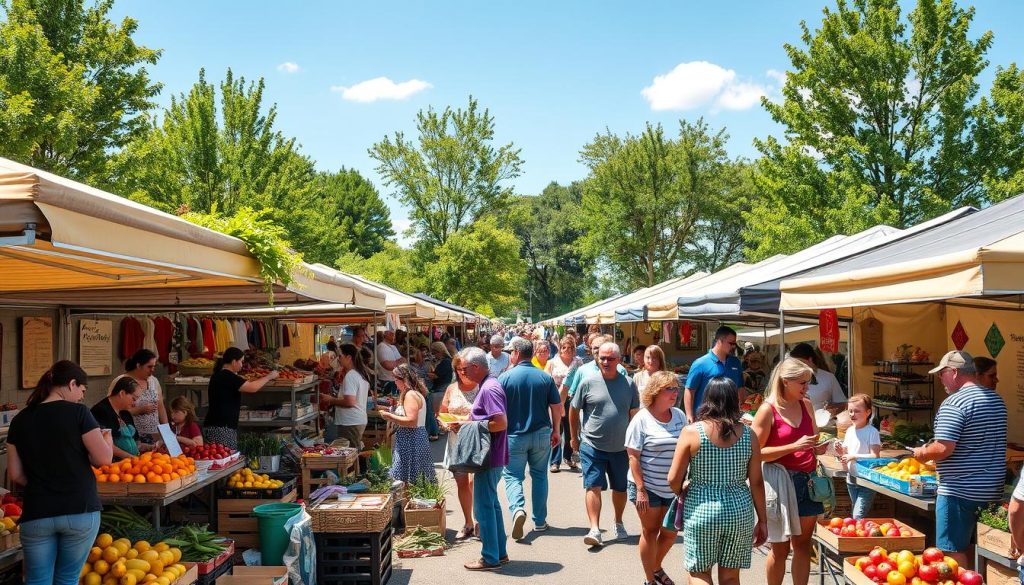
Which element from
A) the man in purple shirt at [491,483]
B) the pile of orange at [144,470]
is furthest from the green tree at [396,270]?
the pile of orange at [144,470]

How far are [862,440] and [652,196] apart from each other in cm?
3427

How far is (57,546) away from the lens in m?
4.65

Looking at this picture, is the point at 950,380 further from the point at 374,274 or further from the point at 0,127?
the point at 374,274

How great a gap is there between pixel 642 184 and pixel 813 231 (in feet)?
61.5

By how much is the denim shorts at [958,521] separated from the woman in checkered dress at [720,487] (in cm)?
147

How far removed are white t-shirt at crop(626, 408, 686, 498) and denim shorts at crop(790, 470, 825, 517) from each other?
89cm

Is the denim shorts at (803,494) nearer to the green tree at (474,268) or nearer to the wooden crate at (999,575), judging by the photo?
the wooden crate at (999,575)

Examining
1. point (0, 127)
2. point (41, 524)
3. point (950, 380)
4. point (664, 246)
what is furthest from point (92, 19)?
point (664, 246)

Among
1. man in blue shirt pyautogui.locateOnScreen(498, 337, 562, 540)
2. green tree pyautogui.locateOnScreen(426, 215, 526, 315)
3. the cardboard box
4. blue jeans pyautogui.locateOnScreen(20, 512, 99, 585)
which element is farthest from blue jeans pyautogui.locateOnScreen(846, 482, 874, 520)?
green tree pyautogui.locateOnScreen(426, 215, 526, 315)

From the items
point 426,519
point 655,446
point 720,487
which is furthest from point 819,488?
point 426,519

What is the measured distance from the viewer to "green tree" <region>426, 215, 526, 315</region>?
4047 centimetres

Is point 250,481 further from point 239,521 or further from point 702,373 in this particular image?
point 702,373

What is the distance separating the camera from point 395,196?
149ft

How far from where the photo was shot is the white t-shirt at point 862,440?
695 centimetres
